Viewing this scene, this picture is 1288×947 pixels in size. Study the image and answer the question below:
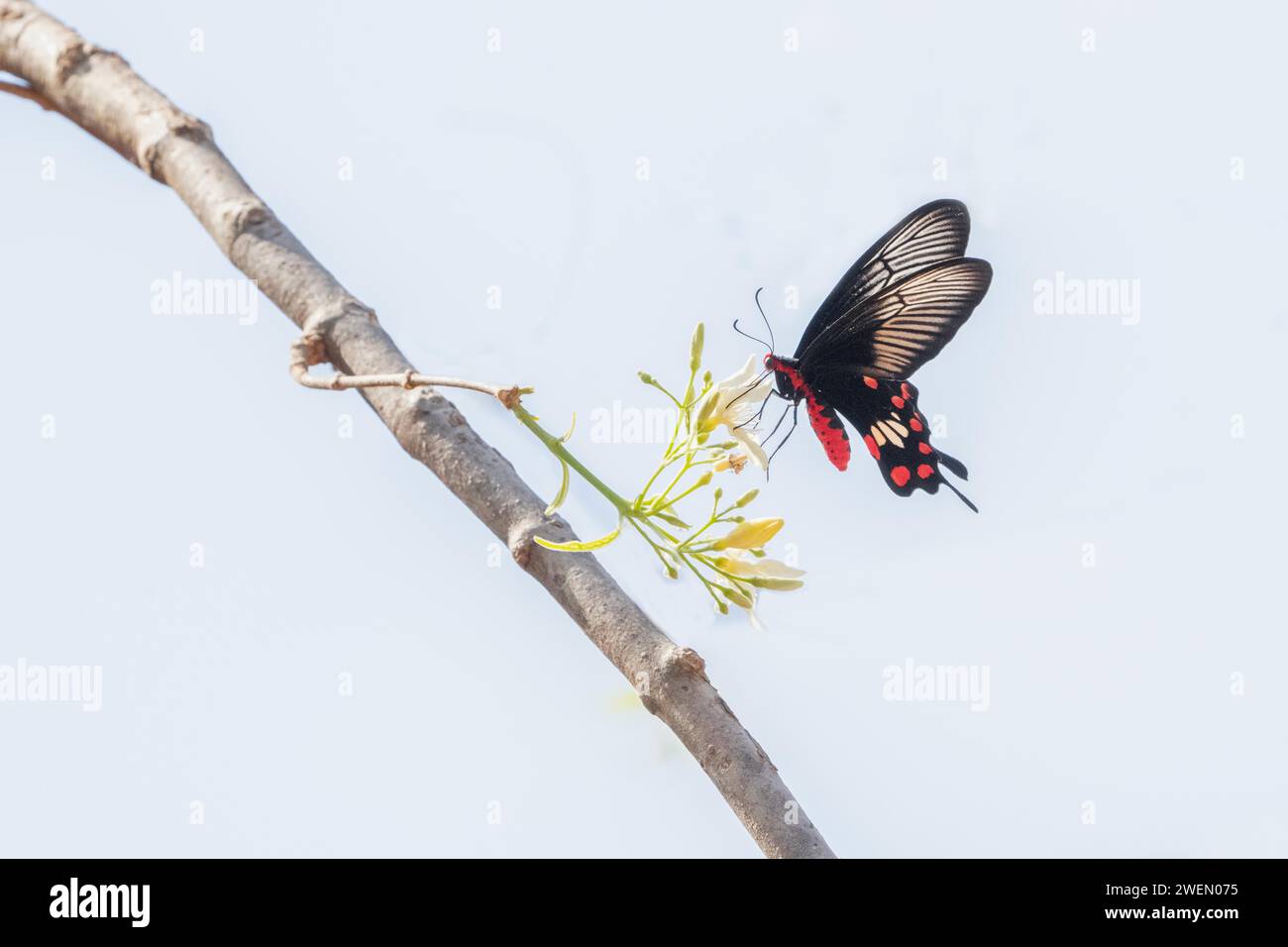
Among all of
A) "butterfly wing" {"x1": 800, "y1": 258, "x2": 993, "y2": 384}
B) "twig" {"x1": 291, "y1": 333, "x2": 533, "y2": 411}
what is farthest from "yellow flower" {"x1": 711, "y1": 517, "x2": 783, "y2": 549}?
"butterfly wing" {"x1": 800, "y1": 258, "x2": 993, "y2": 384}

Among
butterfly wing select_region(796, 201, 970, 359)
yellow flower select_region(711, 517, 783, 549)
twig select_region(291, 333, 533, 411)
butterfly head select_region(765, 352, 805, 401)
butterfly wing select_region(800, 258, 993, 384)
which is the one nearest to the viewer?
twig select_region(291, 333, 533, 411)

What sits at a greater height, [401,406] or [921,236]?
[921,236]

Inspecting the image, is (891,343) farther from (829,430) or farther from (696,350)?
(696,350)

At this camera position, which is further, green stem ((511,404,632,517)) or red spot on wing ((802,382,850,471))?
red spot on wing ((802,382,850,471))

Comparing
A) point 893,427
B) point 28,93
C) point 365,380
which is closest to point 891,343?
point 893,427

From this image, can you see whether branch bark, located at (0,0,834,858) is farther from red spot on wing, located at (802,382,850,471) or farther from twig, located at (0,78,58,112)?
red spot on wing, located at (802,382,850,471)

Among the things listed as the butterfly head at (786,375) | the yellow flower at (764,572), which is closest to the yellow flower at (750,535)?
the yellow flower at (764,572)

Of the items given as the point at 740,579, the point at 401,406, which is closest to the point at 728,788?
the point at 740,579

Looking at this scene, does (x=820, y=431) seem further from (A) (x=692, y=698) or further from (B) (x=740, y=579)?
(A) (x=692, y=698)
